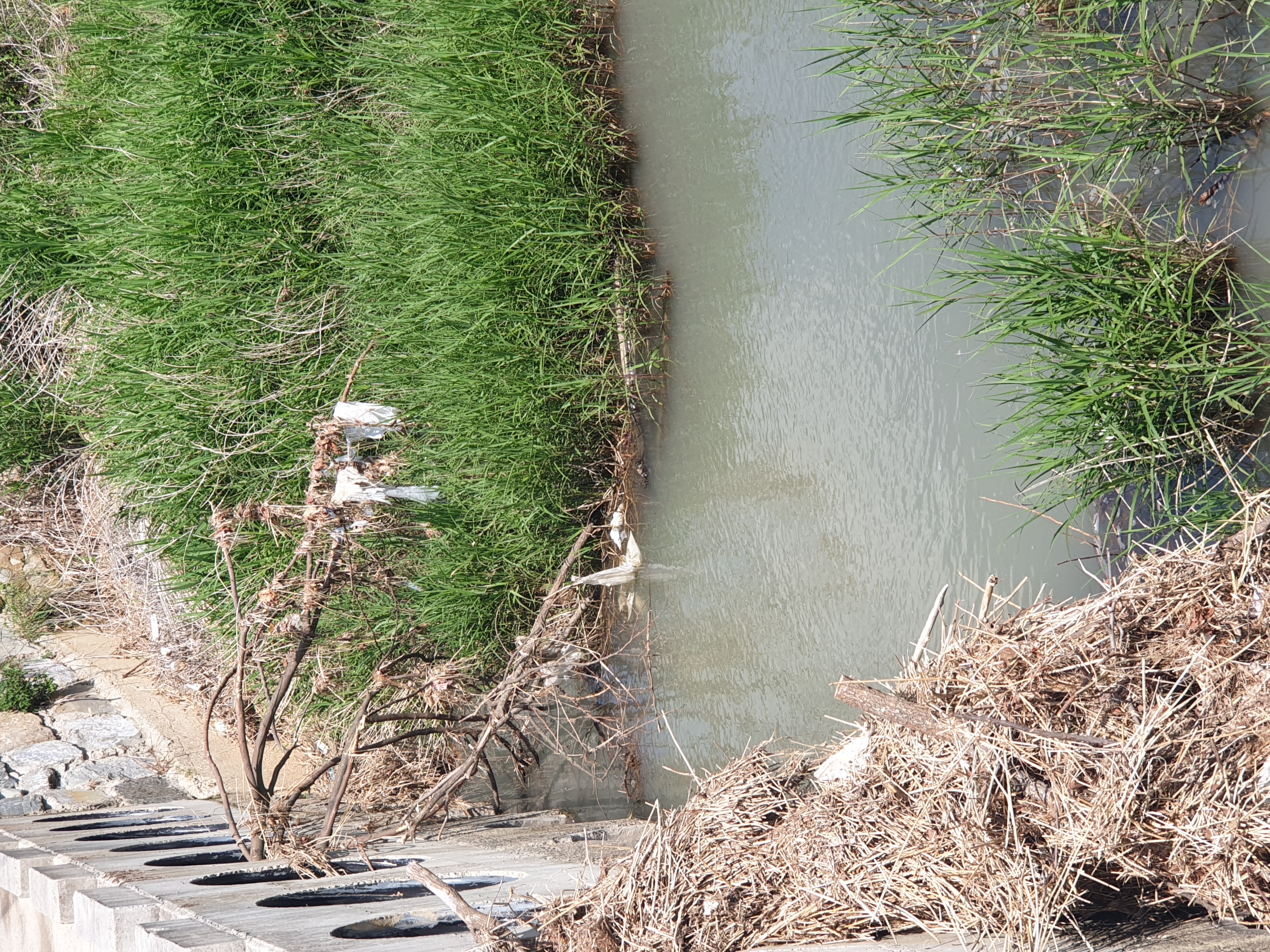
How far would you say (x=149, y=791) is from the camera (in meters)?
5.98

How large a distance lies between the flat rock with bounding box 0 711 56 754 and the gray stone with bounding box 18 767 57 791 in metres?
0.25

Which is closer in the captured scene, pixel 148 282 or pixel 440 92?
pixel 440 92

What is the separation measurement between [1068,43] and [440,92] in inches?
101

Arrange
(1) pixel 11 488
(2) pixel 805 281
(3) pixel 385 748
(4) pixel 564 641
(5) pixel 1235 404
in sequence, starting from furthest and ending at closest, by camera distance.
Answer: (1) pixel 11 488, (3) pixel 385 748, (4) pixel 564 641, (2) pixel 805 281, (5) pixel 1235 404

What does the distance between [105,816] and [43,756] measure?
3.99 feet

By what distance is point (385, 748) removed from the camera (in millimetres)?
4836

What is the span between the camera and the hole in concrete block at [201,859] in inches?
149

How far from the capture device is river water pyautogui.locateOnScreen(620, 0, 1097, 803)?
3.38 meters

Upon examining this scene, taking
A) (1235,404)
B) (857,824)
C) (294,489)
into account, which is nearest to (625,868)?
(857,824)

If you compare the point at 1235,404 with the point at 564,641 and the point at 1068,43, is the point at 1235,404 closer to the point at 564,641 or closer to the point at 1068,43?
the point at 1068,43

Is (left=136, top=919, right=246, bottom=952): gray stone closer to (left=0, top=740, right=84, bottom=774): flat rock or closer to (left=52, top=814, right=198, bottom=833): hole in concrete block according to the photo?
(left=52, top=814, right=198, bottom=833): hole in concrete block

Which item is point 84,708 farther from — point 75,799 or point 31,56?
point 31,56

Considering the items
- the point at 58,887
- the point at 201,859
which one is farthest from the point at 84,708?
the point at 58,887

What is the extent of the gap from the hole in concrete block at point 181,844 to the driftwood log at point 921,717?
112 inches
